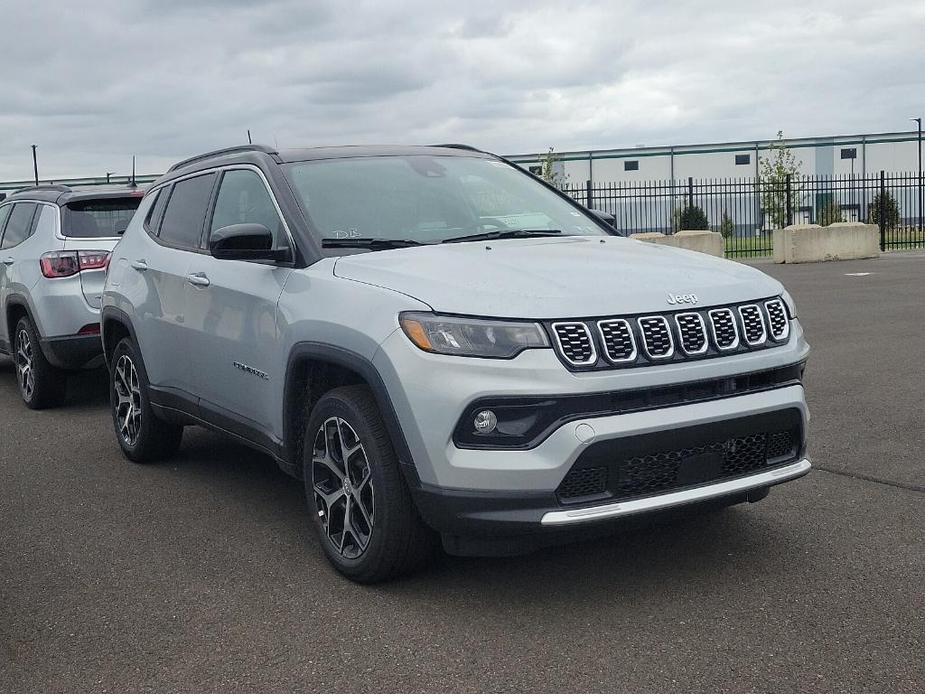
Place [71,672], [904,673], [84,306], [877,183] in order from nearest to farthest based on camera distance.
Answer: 1. [904,673]
2. [71,672]
3. [84,306]
4. [877,183]

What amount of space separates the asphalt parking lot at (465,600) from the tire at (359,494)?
0.44 ft

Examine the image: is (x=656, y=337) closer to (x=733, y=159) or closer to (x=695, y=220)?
(x=695, y=220)

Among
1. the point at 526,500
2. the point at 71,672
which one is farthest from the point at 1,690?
the point at 526,500

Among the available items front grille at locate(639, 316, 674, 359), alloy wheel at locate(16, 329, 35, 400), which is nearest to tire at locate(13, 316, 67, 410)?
alloy wheel at locate(16, 329, 35, 400)

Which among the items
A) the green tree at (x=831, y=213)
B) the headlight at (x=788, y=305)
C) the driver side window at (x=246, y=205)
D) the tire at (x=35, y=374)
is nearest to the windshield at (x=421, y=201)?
the driver side window at (x=246, y=205)

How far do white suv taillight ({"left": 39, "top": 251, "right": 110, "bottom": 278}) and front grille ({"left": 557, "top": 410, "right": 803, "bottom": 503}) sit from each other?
5755 mm

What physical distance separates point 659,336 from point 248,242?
183 centimetres

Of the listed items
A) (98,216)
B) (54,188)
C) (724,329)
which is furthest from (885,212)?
(724,329)

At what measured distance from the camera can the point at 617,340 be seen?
387 centimetres

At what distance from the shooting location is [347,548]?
4.49 m

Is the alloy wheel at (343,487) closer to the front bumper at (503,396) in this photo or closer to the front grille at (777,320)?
the front bumper at (503,396)

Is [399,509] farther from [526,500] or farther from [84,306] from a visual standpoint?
[84,306]

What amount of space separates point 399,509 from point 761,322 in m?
1.51

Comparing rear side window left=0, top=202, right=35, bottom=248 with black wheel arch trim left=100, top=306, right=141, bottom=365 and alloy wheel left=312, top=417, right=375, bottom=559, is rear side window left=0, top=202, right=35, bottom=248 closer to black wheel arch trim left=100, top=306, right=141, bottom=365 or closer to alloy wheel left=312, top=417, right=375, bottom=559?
black wheel arch trim left=100, top=306, right=141, bottom=365
